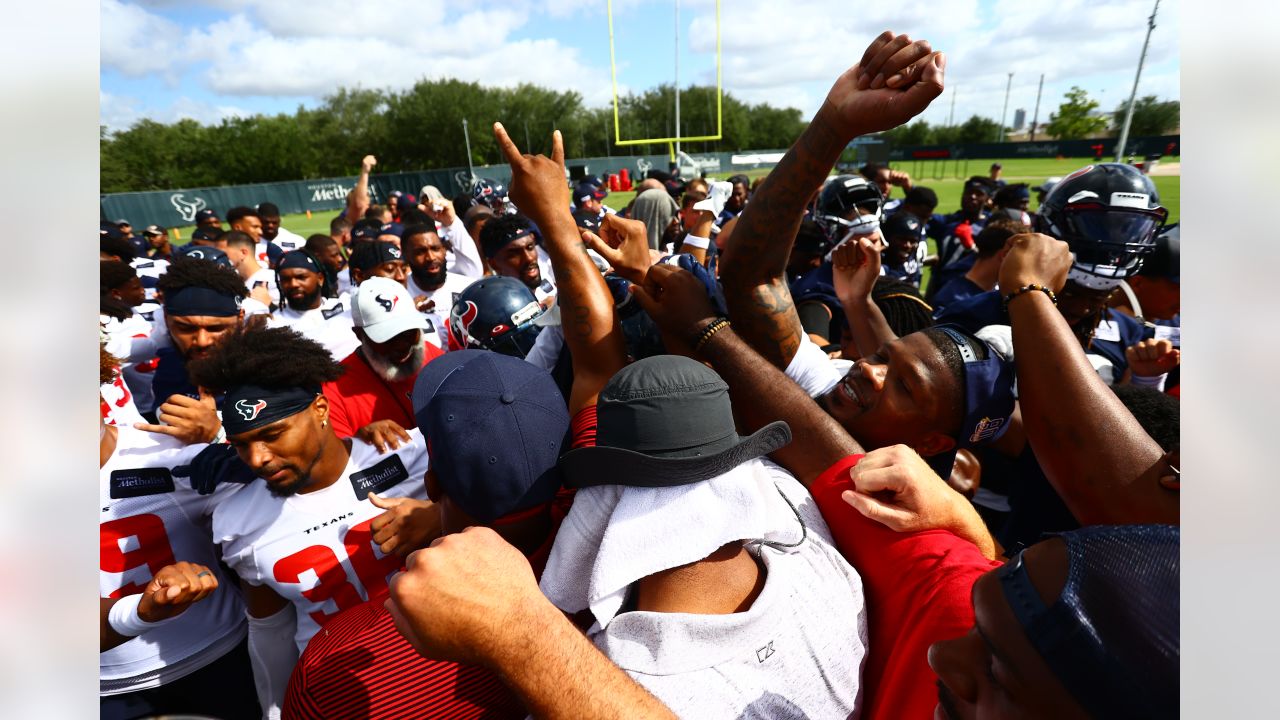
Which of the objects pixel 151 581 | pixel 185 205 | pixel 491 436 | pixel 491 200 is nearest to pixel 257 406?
pixel 151 581

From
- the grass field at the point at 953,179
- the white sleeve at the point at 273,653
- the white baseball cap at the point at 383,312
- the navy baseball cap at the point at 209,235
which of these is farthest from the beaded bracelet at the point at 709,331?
the grass field at the point at 953,179

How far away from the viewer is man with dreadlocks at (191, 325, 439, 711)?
7.65 feet

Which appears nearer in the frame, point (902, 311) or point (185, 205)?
point (902, 311)

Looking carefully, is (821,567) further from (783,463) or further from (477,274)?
(477,274)

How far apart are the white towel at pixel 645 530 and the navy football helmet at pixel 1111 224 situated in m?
2.01

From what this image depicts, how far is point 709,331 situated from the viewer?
2207 millimetres

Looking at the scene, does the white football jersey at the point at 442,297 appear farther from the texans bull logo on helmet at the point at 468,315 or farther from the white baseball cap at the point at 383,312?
the texans bull logo on helmet at the point at 468,315

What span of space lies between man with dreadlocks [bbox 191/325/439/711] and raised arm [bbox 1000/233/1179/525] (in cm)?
201

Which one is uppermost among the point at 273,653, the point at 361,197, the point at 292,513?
the point at 361,197

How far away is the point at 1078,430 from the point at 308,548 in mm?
2580

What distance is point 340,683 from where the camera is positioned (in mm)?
1497

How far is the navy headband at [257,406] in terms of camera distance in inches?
91.6

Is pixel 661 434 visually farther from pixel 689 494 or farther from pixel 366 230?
pixel 366 230

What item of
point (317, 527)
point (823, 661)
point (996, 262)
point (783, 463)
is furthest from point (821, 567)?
point (996, 262)
